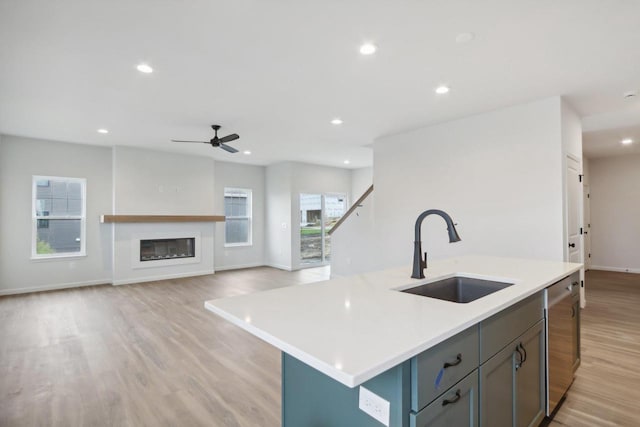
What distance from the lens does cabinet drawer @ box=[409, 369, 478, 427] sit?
102cm

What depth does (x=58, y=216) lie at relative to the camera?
602 cm

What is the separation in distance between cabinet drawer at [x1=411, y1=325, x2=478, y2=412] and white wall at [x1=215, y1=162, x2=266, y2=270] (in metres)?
7.32

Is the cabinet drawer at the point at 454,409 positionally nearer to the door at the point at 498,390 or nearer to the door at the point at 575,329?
the door at the point at 498,390

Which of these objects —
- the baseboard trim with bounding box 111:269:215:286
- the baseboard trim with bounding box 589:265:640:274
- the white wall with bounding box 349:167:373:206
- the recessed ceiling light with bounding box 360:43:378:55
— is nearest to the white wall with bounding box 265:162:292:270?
the baseboard trim with bounding box 111:269:215:286

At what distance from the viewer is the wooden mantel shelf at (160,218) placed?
20.2ft

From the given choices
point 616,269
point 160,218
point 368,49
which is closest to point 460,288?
point 368,49

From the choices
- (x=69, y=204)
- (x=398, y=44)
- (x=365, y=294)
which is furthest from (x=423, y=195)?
(x=69, y=204)

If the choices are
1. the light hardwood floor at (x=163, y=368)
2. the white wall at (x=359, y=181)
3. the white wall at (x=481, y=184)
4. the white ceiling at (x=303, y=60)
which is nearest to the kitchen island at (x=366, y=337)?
the light hardwood floor at (x=163, y=368)

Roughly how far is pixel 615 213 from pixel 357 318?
8.98 meters

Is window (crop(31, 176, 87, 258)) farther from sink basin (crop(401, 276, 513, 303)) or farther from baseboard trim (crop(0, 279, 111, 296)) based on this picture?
sink basin (crop(401, 276, 513, 303))

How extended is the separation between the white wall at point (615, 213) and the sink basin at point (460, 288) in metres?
7.66

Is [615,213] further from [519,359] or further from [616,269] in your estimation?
[519,359]

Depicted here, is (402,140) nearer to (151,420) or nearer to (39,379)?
(151,420)

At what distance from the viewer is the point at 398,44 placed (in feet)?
8.39
